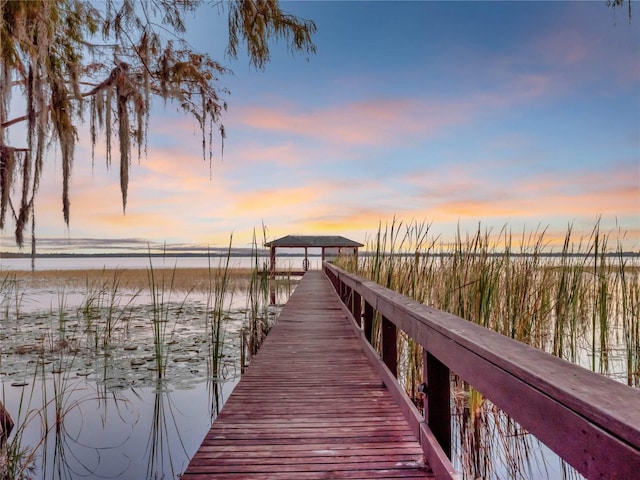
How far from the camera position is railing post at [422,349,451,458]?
1757mm

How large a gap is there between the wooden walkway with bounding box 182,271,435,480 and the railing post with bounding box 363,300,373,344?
0.79ft

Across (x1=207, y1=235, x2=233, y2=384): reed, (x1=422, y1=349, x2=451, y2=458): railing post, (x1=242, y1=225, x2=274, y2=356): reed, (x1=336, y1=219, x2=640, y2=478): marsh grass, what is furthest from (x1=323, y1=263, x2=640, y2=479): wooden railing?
(x1=242, y1=225, x2=274, y2=356): reed

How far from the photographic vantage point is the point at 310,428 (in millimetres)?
2363

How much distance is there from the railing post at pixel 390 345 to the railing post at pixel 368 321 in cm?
108

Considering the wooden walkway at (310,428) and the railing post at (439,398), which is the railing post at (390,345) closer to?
the wooden walkway at (310,428)

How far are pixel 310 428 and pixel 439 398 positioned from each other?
3.13 feet

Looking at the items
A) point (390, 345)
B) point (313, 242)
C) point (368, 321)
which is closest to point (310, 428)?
point (390, 345)

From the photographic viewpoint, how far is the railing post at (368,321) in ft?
13.6

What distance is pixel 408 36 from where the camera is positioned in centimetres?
1115

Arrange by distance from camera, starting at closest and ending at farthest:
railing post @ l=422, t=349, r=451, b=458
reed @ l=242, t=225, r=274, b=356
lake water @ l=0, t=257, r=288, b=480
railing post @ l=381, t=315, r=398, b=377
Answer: railing post @ l=422, t=349, r=451, b=458 → railing post @ l=381, t=315, r=398, b=377 → lake water @ l=0, t=257, r=288, b=480 → reed @ l=242, t=225, r=274, b=356

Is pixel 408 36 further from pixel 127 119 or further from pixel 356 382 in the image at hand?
pixel 356 382

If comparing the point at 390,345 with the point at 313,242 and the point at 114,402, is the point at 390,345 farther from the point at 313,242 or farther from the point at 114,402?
the point at 313,242

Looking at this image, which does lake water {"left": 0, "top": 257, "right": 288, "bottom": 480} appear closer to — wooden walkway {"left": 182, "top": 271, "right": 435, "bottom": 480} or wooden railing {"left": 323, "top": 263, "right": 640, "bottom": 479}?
wooden walkway {"left": 182, "top": 271, "right": 435, "bottom": 480}

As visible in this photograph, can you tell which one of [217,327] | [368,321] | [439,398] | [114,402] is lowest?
[114,402]
